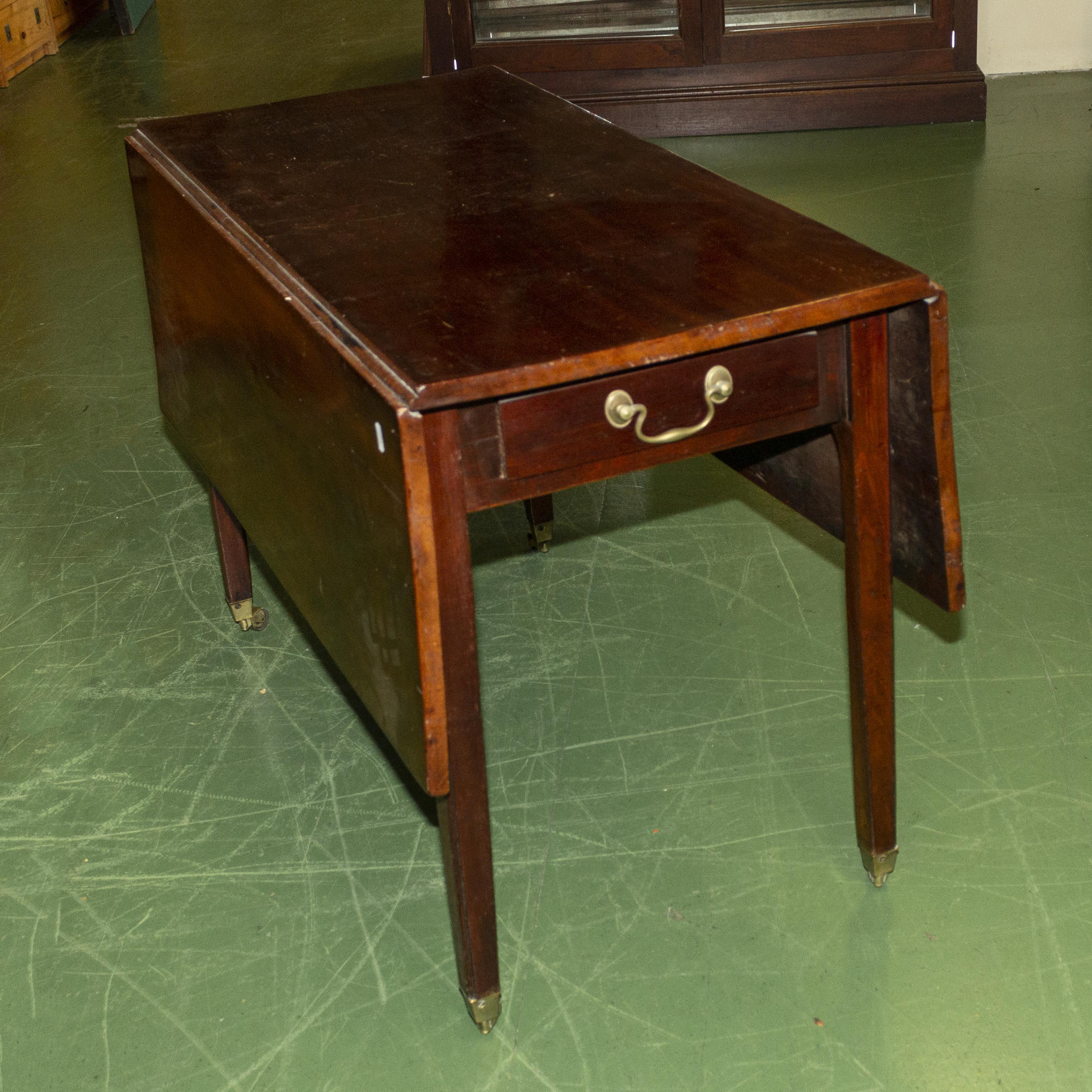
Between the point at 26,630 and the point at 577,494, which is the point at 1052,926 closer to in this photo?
the point at 577,494

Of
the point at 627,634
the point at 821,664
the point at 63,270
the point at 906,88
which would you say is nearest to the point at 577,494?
the point at 627,634

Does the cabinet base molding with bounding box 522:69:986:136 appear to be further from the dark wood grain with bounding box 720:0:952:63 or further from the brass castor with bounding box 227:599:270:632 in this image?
the brass castor with bounding box 227:599:270:632

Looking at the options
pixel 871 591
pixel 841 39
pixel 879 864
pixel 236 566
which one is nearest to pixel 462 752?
pixel 871 591

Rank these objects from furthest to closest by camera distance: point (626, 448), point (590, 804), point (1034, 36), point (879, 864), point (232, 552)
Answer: point (1034, 36) → point (232, 552) → point (590, 804) → point (879, 864) → point (626, 448)

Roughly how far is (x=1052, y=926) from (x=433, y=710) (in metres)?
0.78

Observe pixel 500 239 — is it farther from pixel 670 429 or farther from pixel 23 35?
pixel 23 35

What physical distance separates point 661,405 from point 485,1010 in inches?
26.5

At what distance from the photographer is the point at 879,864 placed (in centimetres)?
157

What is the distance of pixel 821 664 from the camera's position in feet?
6.40

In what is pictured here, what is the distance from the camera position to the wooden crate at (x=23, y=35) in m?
5.17

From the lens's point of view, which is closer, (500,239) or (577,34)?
(500,239)

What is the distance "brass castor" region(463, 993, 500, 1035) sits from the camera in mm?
1431

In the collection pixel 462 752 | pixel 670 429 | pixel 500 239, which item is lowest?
pixel 462 752

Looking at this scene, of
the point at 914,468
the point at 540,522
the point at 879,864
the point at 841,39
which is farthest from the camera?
the point at 841,39
